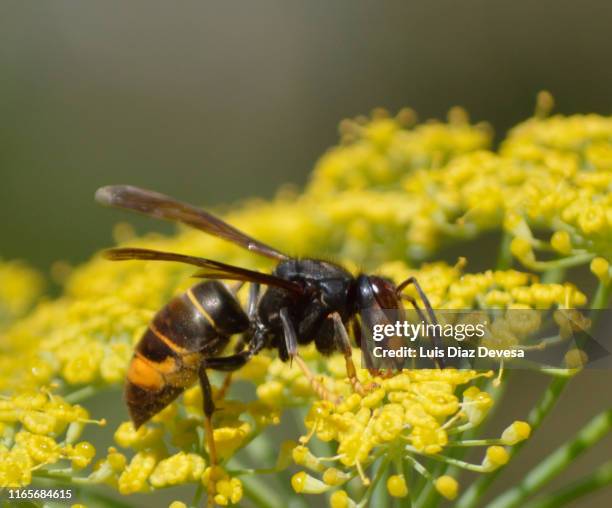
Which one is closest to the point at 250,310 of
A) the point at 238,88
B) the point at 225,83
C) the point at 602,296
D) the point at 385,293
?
the point at 385,293

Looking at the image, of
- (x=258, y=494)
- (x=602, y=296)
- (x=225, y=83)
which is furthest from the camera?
(x=225, y=83)

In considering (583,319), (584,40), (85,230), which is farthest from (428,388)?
(584,40)

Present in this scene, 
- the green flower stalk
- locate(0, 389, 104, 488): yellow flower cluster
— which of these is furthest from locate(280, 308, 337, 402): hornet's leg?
locate(0, 389, 104, 488): yellow flower cluster

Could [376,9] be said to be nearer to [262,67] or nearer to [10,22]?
[262,67]

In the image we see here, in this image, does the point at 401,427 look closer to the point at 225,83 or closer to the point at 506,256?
the point at 506,256

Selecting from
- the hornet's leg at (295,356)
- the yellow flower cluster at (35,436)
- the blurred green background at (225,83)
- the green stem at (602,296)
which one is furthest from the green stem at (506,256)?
the blurred green background at (225,83)

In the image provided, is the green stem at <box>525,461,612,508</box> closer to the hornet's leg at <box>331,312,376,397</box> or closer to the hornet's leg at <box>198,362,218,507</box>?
the hornet's leg at <box>331,312,376,397</box>
